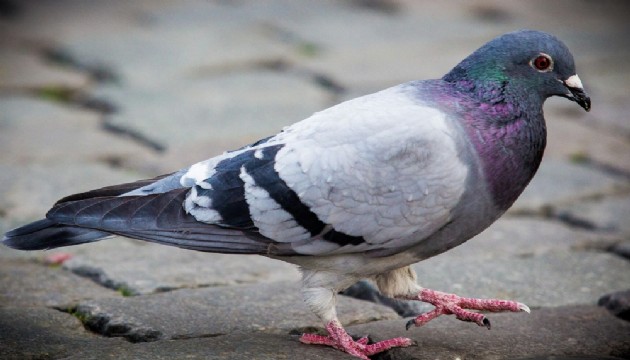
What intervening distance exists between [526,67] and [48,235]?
5.17ft

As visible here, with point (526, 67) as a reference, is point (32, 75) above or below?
above

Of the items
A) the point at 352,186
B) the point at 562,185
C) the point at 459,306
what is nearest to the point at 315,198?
the point at 352,186

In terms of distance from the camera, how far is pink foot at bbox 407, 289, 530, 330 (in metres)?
3.27

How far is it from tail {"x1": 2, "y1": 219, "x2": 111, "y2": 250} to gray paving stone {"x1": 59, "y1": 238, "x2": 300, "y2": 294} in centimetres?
52

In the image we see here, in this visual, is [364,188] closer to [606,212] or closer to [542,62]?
[542,62]

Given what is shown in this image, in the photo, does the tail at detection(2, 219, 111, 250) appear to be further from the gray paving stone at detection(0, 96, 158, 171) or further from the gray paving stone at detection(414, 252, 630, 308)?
the gray paving stone at detection(0, 96, 158, 171)

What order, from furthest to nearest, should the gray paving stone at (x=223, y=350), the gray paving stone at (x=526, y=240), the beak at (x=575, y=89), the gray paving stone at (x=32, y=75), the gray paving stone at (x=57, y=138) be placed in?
the gray paving stone at (x=32, y=75) → the gray paving stone at (x=57, y=138) → the gray paving stone at (x=526, y=240) → the beak at (x=575, y=89) → the gray paving stone at (x=223, y=350)

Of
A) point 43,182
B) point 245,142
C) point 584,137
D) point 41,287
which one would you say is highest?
point 245,142

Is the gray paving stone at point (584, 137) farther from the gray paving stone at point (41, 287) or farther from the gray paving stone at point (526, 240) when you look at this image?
the gray paving stone at point (41, 287)

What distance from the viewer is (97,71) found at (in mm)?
6477

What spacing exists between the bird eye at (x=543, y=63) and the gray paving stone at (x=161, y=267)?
1274mm

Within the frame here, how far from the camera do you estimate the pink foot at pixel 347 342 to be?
313 cm

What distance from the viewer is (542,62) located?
323cm

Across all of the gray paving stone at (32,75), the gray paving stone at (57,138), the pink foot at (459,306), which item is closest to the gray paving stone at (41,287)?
the pink foot at (459,306)
